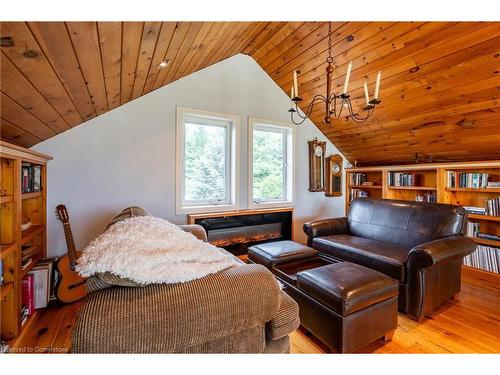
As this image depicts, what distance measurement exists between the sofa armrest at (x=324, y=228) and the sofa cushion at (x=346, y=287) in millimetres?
1161

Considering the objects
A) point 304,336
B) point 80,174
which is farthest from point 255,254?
point 80,174

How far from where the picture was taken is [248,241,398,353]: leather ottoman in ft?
4.38

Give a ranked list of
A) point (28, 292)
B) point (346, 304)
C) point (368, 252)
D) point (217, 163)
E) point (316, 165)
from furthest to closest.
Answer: point (316, 165), point (217, 163), point (368, 252), point (28, 292), point (346, 304)

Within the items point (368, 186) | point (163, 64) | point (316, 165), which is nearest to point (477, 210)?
point (368, 186)

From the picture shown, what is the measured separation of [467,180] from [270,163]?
2463 mm

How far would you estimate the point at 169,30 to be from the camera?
1327 millimetres

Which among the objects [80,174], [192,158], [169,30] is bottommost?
[80,174]

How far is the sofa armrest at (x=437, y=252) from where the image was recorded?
171 centimetres

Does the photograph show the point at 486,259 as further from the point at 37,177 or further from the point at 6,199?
the point at 37,177

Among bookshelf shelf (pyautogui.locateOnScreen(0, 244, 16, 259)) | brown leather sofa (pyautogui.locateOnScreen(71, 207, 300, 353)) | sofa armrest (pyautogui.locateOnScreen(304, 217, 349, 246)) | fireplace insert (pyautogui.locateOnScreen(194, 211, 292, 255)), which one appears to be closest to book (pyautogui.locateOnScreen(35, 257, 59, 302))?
bookshelf shelf (pyautogui.locateOnScreen(0, 244, 16, 259))

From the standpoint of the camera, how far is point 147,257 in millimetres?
895

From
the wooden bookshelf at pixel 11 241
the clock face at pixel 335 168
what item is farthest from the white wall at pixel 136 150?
the clock face at pixel 335 168

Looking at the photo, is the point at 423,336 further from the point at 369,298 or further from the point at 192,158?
the point at 192,158
